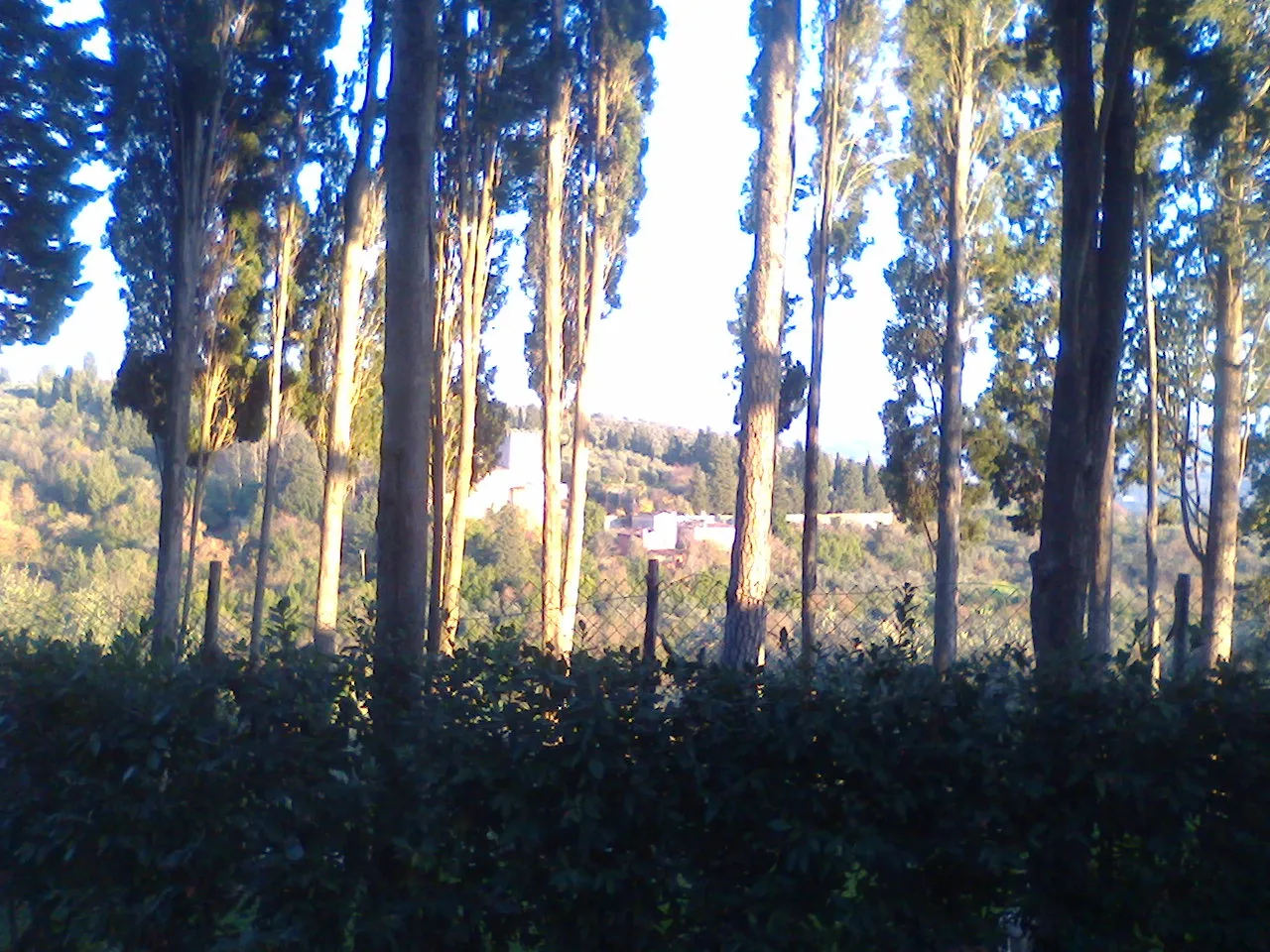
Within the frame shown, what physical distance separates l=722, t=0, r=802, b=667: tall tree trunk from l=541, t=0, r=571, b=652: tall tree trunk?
7.45 m

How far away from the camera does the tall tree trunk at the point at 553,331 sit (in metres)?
18.8

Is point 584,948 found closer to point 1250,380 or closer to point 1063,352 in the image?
point 1063,352

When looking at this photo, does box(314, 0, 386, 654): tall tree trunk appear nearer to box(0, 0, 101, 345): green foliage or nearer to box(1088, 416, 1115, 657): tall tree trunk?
box(0, 0, 101, 345): green foliage

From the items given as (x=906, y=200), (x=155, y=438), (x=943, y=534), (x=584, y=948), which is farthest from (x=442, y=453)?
(x=584, y=948)

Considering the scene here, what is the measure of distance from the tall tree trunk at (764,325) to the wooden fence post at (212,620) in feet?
20.9

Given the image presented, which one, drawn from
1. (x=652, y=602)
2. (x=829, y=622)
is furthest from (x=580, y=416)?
(x=652, y=602)

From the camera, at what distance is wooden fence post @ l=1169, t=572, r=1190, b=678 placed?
3766mm

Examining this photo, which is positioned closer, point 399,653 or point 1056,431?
point 399,653

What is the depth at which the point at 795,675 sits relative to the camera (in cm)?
350

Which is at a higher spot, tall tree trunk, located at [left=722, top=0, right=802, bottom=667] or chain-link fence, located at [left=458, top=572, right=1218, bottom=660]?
tall tree trunk, located at [left=722, top=0, right=802, bottom=667]

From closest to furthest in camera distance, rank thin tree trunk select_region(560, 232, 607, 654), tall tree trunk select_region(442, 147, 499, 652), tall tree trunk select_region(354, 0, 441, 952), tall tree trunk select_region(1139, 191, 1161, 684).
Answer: tall tree trunk select_region(354, 0, 441, 952), tall tree trunk select_region(442, 147, 499, 652), tall tree trunk select_region(1139, 191, 1161, 684), thin tree trunk select_region(560, 232, 607, 654)

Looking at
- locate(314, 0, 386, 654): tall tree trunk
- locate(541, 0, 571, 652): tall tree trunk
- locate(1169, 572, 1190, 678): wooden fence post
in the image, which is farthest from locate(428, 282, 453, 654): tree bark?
locate(1169, 572, 1190, 678): wooden fence post

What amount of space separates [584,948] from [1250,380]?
18813mm

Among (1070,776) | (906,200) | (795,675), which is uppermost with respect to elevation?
(906,200)
